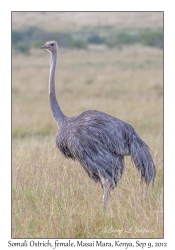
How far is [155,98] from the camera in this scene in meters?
15.7

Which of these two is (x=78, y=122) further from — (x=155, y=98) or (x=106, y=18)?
(x=106, y=18)

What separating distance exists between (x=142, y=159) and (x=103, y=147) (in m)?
0.40

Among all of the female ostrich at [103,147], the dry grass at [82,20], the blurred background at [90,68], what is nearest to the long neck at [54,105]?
the female ostrich at [103,147]

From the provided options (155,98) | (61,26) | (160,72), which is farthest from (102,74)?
(61,26)

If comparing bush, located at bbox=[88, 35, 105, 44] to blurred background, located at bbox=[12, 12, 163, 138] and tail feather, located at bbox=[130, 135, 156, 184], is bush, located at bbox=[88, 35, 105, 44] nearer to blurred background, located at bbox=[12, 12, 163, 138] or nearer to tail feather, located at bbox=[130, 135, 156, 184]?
blurred background, located at bbox=[12, 12, 163, 138]

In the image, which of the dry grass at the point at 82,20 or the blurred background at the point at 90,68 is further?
the dry grass at the point at 82,20

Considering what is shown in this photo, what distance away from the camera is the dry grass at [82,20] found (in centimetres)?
4081

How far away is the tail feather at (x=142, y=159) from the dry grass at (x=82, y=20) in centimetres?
3347

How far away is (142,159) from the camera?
19.6 ft

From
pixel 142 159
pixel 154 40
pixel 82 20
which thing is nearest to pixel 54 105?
pixel 142 159

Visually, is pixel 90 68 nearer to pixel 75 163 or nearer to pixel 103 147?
pixel 75 163

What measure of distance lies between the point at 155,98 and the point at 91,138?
32.8 ft

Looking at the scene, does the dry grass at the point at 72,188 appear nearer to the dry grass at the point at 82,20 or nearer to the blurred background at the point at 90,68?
the blurred background at the point at 90,68

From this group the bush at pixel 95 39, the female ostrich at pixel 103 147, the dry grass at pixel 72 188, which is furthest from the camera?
the bush at pixel 95 39
